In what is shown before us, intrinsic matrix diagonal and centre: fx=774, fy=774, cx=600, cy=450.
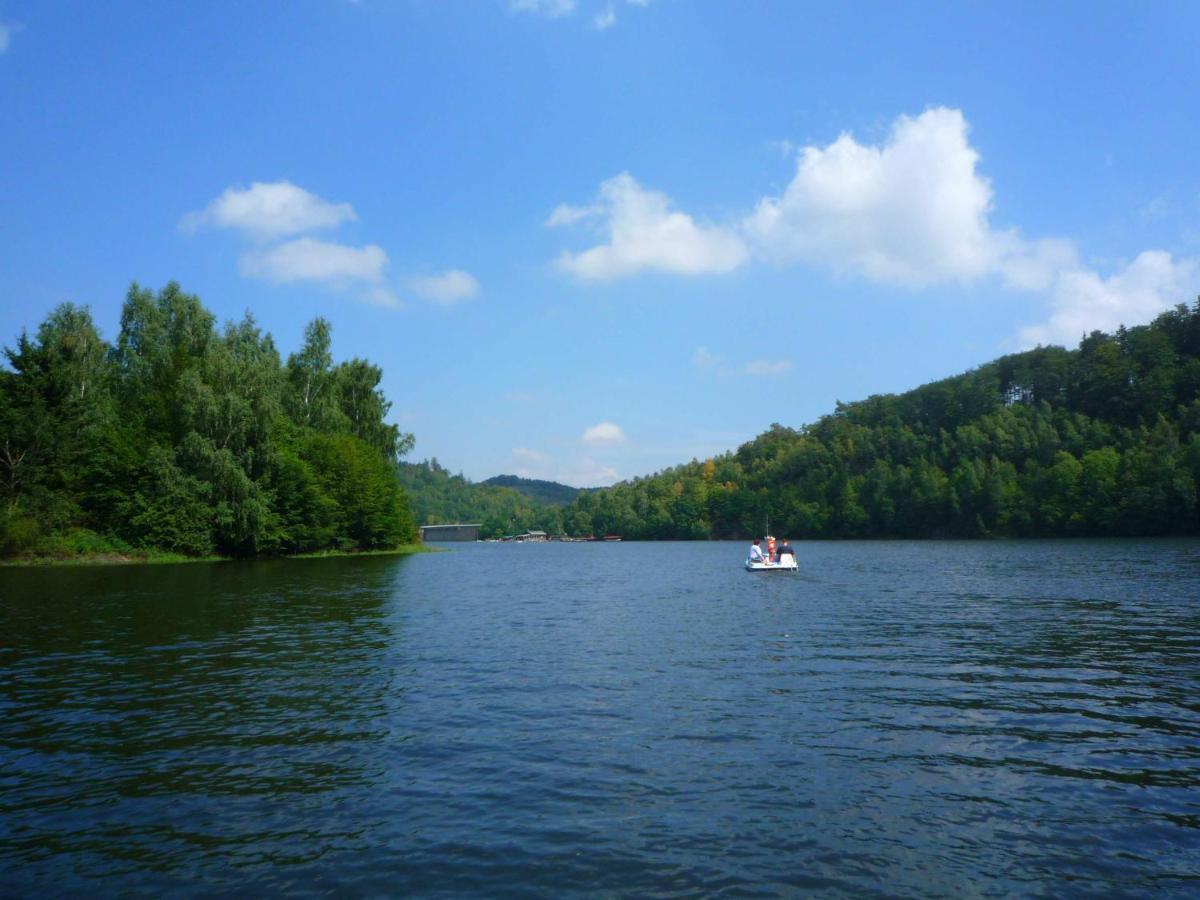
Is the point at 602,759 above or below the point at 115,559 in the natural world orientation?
below

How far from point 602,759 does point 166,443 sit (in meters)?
80.9

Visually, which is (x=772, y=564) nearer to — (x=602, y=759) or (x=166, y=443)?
(x=602, y=759)

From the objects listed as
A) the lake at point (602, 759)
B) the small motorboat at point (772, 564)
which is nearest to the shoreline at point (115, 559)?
the lake at point (602, 759)

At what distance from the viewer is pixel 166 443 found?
81375 millimetres

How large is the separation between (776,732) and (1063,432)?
190351 mm

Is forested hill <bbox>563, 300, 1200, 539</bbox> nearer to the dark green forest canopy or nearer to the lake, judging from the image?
the lake

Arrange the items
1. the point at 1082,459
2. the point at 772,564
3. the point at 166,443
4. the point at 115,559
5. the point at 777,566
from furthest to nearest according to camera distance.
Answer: the point at 1082,459 < the point at 166,443 < the point at 115,559 < the point at 772,564 < the point at 777,566

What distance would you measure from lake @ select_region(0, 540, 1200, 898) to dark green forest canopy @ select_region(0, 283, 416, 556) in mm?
49759

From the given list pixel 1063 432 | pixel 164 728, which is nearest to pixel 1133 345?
pixel 1063 432

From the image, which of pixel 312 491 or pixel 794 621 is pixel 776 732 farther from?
pixel 312 491

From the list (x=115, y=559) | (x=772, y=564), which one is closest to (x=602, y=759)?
(x=772, y=564)

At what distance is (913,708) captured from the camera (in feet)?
61.6

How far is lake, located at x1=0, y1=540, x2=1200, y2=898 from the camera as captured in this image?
10297 millimetres

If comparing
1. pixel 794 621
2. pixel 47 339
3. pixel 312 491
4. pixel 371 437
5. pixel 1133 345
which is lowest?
pixel 794 621
